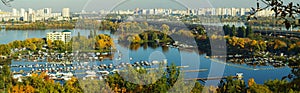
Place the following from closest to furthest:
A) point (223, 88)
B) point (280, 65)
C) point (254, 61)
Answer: point (223, 88) → point (280, 65) → point (254, 61)

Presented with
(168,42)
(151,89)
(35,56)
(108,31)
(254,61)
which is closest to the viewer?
(151,89)

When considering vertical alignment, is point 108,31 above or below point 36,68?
above

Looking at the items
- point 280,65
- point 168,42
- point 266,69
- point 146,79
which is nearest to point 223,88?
point 146,79

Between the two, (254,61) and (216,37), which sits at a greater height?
(216,37)

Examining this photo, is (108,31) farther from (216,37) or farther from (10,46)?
(216,37)

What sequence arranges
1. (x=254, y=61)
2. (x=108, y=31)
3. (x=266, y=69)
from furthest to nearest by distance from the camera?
1. (x=108, y=31)
2. (x=254, y=61)
3. (x=266, y=69)

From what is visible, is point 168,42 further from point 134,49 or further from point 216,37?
point 216,37

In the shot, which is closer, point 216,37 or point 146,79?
point 146,79

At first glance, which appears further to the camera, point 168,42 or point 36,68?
point 168,42

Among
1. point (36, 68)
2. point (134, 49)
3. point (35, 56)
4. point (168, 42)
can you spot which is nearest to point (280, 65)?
point (168, 42)
